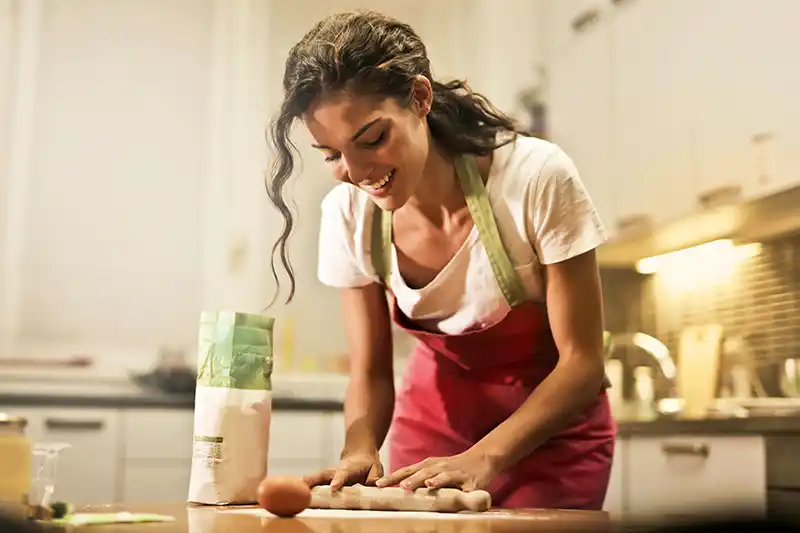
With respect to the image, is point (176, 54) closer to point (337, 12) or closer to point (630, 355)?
point (630, 355)

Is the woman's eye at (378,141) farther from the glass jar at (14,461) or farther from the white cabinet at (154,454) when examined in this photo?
the white cabinet at (154,454)

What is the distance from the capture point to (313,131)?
1109 mm

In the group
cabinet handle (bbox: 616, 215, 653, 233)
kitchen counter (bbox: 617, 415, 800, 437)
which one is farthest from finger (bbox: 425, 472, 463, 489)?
cabinet handle (bbox: 616, 215, 653, 233)

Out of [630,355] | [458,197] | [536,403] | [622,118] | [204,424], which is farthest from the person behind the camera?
[630,355]

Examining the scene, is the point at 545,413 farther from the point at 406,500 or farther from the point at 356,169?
the point at 356,169

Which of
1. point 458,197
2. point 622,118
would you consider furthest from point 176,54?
point 458,197

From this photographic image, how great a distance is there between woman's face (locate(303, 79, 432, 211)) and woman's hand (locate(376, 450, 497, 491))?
0.31m

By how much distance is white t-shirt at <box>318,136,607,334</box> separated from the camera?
1.21 meters

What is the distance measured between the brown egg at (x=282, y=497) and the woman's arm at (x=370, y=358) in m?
0.40

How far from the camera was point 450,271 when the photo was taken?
4.22ft

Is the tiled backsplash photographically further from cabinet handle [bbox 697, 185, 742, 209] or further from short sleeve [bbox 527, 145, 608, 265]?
short sleeve [bbox 527, 145, 608, 265]

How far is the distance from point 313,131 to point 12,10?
2556 millimetres

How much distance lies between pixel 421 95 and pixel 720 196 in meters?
1.32

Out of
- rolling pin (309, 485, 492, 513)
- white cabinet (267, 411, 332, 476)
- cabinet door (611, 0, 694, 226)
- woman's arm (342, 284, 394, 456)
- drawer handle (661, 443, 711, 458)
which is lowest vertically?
white cabinet (267, 411, 332, 476)
